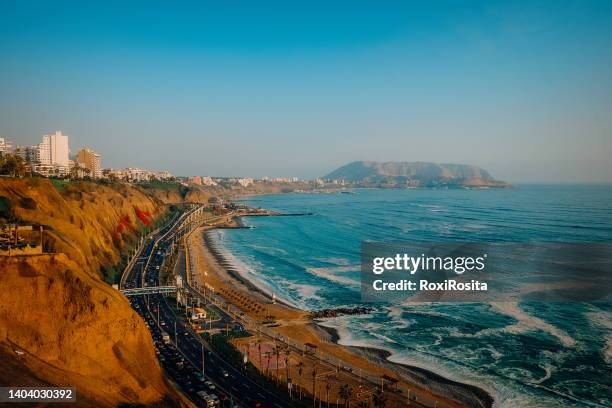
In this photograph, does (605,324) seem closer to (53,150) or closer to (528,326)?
(528,326)

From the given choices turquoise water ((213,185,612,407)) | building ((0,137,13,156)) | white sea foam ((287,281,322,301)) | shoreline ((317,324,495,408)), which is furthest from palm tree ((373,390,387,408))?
building ((0,137,13,156))

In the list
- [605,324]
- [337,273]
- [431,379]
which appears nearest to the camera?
[431,379]

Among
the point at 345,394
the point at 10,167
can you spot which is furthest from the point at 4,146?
the point at 345,394

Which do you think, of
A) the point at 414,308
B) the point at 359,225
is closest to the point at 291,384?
the point at 414,308

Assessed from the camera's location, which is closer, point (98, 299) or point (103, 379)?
point (103, 379)

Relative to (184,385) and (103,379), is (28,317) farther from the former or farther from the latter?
(184,385)

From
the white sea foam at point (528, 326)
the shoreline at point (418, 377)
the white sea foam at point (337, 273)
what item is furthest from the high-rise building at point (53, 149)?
the white sea foam at point (528, 326)

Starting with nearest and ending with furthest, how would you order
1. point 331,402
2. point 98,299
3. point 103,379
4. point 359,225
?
point 103,379
point 98,299
point 331,402
point 359,225

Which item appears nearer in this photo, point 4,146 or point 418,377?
point 418,377

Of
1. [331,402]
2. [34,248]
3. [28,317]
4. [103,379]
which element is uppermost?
[34,248]
